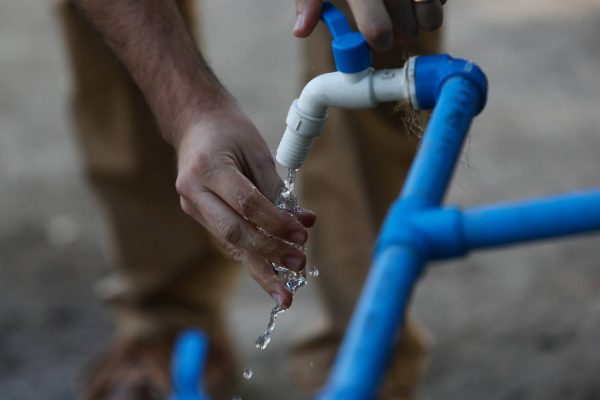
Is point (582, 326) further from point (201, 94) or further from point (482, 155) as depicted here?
point (201, 94)

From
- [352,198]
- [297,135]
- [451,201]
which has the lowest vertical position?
[451,201]

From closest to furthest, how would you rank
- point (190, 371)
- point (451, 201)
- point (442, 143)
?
point (442, 143) < point (190, 371) < point (451, 201)

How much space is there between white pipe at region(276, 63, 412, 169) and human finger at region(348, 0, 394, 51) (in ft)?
0.10

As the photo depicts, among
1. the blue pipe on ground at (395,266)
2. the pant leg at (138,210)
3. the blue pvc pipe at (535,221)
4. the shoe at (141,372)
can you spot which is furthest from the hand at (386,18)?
the shoe at (141,372)

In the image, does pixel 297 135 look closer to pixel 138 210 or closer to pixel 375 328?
pixel 375 328

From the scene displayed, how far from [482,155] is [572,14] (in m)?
0.85

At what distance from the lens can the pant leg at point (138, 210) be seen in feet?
7.41

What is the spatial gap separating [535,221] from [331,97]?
0.37 meters

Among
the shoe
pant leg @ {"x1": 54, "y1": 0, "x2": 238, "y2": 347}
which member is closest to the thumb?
pant leg @ {"x1": 54, "y1": 0, "x2": 238, "y2": 347}

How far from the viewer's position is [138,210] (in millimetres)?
2336

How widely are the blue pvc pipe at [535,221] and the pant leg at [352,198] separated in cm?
107

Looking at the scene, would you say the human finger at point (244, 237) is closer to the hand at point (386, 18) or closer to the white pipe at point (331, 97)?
the white pipe at point (331, 97)

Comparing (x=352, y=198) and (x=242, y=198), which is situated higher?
(x=242, y=198)

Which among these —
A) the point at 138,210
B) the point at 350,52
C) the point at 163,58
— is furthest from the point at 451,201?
the point at 350,52
